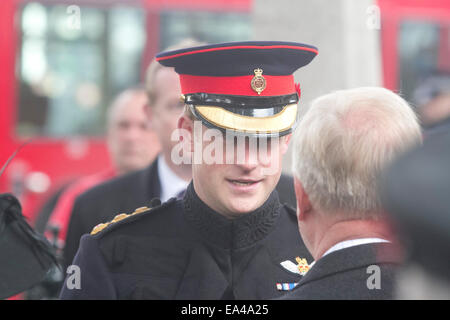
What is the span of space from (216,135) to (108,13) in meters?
7.15

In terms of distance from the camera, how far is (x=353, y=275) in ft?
6.13

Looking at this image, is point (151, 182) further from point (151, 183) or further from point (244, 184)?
point (244, 184)

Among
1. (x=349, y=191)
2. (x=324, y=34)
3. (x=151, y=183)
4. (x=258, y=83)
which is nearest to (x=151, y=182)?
(x=151, y=183)

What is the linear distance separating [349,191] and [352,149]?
0.11 metres

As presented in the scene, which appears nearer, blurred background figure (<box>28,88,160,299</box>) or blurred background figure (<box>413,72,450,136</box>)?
blurred background figure (<box>28,88,160,299</box>)

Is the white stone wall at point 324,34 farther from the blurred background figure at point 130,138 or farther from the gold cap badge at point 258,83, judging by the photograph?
the gold cap badge at point 258,83

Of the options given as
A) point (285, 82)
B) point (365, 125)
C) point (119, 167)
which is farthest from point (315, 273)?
point (119, 167)

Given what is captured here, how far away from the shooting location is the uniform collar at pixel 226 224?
2357 mm

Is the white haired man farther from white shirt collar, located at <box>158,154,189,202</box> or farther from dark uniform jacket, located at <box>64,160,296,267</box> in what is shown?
dark uniform jacket, located at <box>64,160,296,267</box>

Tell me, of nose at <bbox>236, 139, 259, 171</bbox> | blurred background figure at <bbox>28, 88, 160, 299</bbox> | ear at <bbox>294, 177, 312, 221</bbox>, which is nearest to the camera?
ear at <bbox>294, 177, 312, 221</bbox>

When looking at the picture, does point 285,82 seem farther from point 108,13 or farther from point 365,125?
point 108,13

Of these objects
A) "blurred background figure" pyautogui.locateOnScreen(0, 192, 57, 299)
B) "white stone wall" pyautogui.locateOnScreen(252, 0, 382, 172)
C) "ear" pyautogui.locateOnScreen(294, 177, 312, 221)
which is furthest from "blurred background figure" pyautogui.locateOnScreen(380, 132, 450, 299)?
"white stone wall" pyautogui.locateOnScreen(252, 0, 382, 172)

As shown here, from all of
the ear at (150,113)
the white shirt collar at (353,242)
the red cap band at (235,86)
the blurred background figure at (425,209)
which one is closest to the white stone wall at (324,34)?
the ear at (150,113)

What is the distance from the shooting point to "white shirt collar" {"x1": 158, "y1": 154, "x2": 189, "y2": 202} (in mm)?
3521
